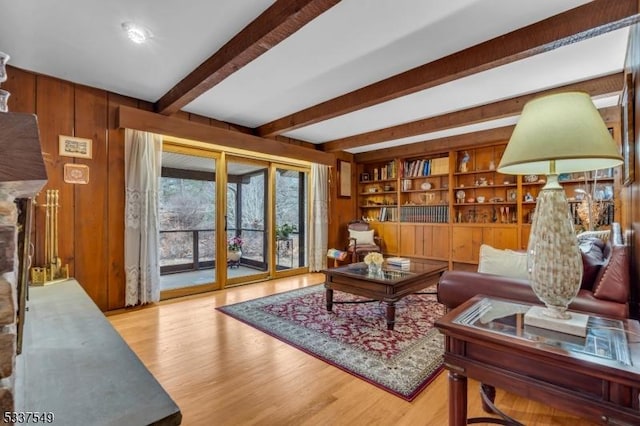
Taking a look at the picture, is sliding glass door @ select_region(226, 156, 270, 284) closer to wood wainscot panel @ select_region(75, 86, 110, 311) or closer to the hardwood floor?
wood wainscot panel @ select_region(75, 86, 110, 311)

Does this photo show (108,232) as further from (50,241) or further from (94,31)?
(94,31)

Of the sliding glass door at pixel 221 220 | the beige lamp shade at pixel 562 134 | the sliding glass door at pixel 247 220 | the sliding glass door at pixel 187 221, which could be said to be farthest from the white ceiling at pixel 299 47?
the sliding glass door at pixel 247 220

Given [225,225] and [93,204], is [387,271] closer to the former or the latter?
[225,225]

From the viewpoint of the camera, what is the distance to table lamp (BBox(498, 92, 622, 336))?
1.05 metres

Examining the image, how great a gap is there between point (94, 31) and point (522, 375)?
314 centimetres

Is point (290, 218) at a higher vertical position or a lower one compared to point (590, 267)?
higher

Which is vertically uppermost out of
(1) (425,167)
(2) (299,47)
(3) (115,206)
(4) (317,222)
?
(2) (299,47)

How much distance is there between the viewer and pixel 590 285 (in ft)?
6.02

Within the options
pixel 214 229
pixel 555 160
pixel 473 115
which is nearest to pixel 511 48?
pixel 555 160

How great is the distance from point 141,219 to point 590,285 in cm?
397

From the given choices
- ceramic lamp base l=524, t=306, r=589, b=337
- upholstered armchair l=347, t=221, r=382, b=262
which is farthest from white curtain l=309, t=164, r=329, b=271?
ceramic lamp base l=524, t=306, r=589, b=337

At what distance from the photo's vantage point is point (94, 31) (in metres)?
2.17

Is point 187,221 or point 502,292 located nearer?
point 502,292

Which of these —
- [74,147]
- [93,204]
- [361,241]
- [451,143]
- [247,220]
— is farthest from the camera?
[361,241]
